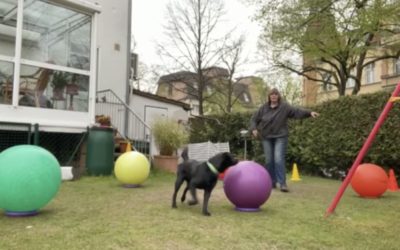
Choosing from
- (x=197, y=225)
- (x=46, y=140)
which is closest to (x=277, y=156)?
(x=197, y=225)

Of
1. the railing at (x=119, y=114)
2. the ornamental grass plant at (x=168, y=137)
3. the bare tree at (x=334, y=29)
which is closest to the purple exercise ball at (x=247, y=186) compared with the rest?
the ornamental grass plant at (x=168, y=137)

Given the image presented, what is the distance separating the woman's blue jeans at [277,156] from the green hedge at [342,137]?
10.7 feet

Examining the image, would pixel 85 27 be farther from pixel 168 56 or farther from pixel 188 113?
pixel 168 56

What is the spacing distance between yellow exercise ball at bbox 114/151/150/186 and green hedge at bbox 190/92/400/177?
5.41 metres

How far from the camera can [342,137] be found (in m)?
10.2

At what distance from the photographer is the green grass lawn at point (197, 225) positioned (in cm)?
364

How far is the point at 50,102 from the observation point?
8688mm

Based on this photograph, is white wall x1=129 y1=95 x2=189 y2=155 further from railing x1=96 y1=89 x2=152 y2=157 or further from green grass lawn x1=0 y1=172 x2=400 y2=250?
green grass lawn x1=0 y1=172 x2=400 y2=250

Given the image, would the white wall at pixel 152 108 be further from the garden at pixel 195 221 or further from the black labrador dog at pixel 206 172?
Result: the black labrador dog at pixel 206 172

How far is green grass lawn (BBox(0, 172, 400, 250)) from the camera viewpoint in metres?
3.64

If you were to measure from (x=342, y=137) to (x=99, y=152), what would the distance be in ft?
20.0

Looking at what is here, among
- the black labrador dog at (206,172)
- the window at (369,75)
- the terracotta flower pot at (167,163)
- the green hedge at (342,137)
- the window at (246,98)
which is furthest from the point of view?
the window at (246,98)

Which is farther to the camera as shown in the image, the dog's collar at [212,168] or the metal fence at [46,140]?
the metal fence at [46,140]

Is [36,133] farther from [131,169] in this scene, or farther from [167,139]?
[167,139]
